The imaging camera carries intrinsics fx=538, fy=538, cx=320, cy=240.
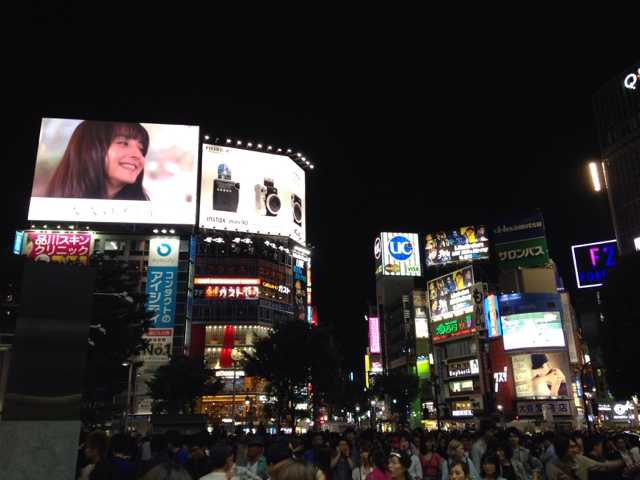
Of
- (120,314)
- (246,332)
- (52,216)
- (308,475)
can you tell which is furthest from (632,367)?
(246,332)

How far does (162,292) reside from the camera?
2360 inches

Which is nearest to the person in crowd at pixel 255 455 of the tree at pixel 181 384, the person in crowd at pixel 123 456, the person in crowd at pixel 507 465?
the person in crowd at pixel 123 456

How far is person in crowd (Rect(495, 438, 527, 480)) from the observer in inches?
325

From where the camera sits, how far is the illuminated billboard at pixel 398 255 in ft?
304

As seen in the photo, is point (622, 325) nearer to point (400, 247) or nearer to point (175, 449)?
point (175, 449)

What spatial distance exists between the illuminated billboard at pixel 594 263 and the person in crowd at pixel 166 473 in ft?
150

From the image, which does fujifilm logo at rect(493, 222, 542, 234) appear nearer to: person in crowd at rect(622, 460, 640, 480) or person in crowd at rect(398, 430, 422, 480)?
person in crowd at rect(398, 430, 422, 480)

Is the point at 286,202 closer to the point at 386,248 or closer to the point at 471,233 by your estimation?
the point at 471,233

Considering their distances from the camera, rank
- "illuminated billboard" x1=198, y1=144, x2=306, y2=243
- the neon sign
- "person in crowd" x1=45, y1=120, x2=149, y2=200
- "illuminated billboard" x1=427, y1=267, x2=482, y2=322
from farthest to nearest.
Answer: the neon sign < "illuminated billboard" x1=427, y1=267, x2=482, y2=322 < "illuminated billboard" x1=198, y1=144, x2=306, y2=243 < "person in crowd" x1=45, y1=120, x2=149, y2=200

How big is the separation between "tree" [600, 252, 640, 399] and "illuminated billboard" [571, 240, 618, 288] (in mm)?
11768

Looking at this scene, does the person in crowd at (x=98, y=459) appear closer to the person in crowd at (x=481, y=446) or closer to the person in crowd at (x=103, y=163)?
the person in crowd at (x=481, y=446)

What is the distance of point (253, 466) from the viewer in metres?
8.02

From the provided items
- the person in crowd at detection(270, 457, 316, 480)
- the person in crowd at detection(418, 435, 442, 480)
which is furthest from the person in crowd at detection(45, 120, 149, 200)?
the person in crowd at detection(270, 457, 316, 480)

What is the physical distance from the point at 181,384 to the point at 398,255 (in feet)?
171
